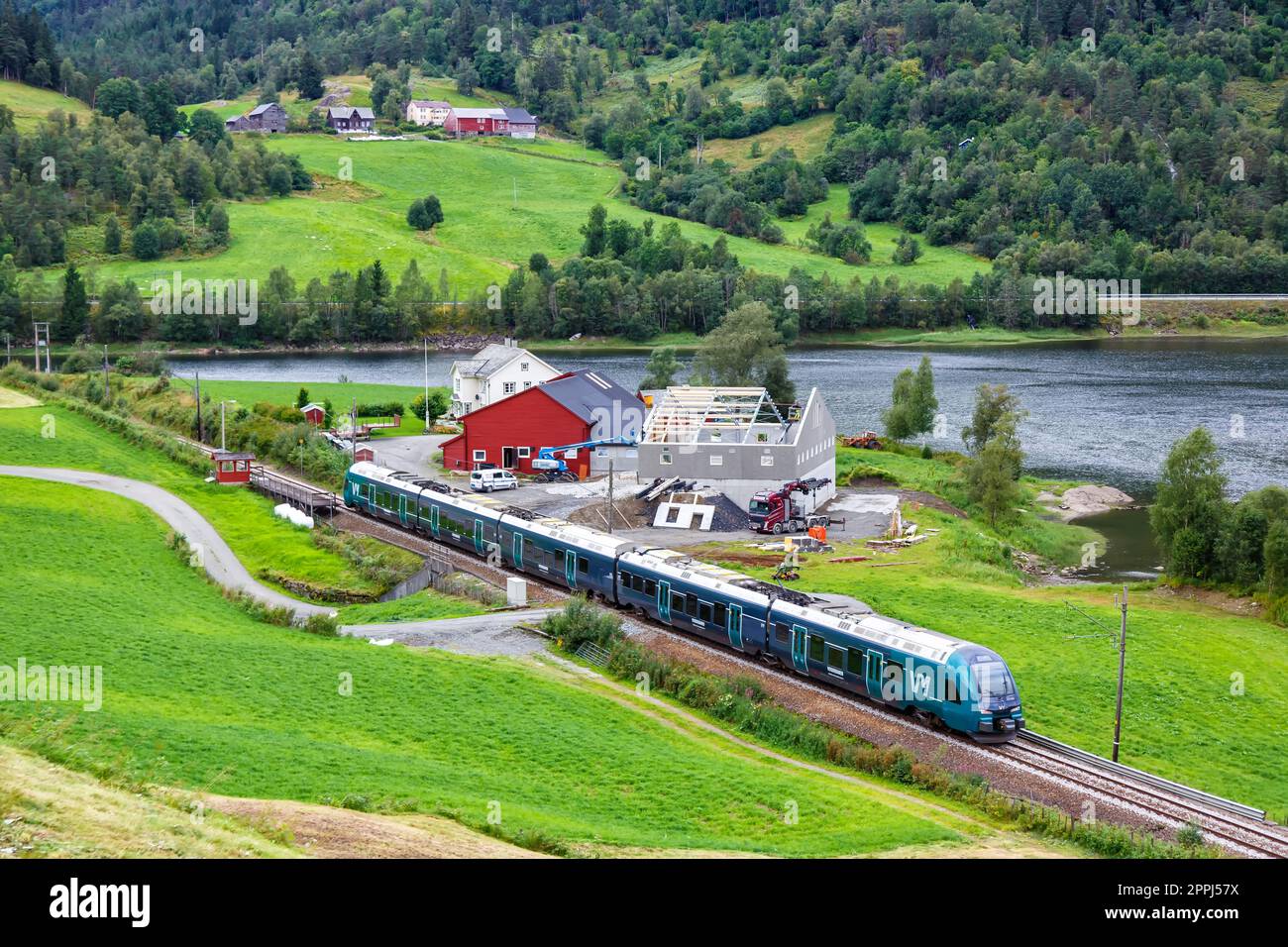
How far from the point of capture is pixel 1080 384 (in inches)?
4833

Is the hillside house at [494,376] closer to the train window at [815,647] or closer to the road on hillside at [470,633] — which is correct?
the road on hillside at [470,633]

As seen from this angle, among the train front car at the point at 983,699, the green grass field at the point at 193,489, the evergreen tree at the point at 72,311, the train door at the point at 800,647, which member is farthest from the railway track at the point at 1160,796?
the evergreen tree at the point at 72,311

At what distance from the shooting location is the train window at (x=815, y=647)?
115ft

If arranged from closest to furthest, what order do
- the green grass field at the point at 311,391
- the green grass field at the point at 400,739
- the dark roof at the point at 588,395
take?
1. the green grass field at the point at 400,739
2. the dark roof at the point at 588,395
3. the green grass field at the point at 311,391

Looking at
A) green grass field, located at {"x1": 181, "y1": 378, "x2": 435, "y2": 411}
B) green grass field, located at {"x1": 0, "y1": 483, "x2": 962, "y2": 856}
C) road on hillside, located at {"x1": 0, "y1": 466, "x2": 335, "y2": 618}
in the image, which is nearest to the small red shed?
road on hillside, located at {"x1": 0, "y1": 466, "x2": 335, "y2": 618}

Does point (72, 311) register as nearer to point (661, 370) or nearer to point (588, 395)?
point (661, 370)

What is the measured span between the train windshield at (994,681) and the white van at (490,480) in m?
38.1

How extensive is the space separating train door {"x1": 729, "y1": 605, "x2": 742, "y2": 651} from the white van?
96.1ft

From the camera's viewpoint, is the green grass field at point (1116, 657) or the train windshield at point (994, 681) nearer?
the train windshield at point (994, 681)

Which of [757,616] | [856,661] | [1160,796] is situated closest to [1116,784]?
[1160,796]

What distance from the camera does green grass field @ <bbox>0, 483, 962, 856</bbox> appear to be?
24.3m

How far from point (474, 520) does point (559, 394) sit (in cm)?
2237

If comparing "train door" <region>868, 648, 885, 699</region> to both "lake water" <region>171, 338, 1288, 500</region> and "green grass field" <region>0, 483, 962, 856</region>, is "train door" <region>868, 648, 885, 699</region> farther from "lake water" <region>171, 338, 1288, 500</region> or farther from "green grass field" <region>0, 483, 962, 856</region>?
"lake water" <region>171, 338, 1288, 500</region>
